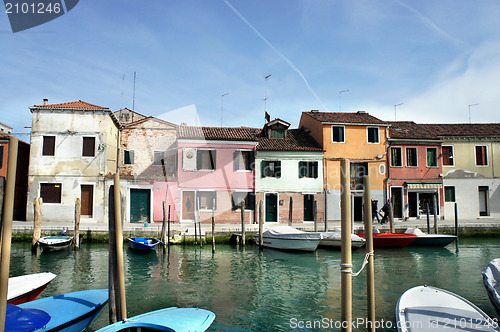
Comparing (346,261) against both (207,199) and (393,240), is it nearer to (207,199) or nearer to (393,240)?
(393,240)

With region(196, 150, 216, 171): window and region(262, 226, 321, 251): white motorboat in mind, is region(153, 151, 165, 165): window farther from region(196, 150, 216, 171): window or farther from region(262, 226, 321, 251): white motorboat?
region(262, 226, 321, 251): white motorboat

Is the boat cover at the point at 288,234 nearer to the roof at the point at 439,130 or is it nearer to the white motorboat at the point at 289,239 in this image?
the white motorboat at the point at 289,239

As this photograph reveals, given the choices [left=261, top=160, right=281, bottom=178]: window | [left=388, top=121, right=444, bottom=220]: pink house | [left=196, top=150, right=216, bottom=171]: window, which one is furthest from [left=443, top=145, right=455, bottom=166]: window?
[left=196, top=150, right=216, bottom=171]: window

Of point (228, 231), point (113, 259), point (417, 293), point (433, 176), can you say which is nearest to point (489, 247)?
point (433, 176)

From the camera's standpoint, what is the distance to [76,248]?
54.4 ft

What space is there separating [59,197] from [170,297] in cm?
1481

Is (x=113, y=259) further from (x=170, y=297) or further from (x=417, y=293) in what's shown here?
(x=417, y=293)

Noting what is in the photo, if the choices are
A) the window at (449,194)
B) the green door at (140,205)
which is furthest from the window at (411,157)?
the green door at (140,205)

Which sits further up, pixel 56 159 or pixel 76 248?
pixel 56 159

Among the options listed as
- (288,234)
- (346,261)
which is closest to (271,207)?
(288,234)

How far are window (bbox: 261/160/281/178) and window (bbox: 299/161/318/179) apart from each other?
4.69ft

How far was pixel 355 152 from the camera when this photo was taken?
25016 mm

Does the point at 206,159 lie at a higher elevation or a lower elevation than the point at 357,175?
higher

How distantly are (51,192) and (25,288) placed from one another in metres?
15.1
